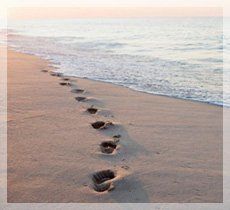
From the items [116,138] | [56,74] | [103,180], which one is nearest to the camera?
[103,180]

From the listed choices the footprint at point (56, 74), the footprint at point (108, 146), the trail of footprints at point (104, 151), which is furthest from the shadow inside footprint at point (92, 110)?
the footprint at point (56, 74)

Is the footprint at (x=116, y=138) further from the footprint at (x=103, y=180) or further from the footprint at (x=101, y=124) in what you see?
the footprint at (x=103, y=180)

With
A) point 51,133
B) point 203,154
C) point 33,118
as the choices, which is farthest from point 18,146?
point 203,154

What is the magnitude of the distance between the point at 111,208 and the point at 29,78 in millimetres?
6142

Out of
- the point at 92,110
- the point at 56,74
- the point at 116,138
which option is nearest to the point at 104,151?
the point at 116,138

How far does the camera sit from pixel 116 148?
4555 millimetres

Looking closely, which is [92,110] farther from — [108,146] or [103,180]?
[103,180]

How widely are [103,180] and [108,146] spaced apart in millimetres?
907

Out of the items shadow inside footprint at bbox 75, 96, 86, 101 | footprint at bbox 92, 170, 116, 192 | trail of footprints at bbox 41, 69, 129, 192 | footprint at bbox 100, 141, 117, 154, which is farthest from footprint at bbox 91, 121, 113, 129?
shadow inside footprint at bbox 75, 96, 86, 101

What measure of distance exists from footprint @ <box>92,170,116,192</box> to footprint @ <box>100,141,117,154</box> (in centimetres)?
60

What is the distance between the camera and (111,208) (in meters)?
3.25

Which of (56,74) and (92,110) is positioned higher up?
(92,110)

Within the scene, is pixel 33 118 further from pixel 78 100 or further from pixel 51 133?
pixel 78 100

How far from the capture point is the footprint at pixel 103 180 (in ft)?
11.8
